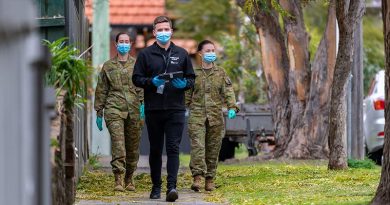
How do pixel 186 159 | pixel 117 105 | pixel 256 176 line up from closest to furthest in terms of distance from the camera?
pixel 117 105 → pixel 256 176 → pixel 186 159

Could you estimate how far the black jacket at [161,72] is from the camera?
41.9ft

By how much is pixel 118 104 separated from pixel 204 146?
1087mm

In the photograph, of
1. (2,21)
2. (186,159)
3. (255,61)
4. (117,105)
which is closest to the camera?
(2,21)

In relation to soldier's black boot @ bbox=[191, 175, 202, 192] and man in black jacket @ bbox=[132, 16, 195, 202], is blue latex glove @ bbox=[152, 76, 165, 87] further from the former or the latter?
soldier's black boot @ bbox=[191, 175, 202, 192]

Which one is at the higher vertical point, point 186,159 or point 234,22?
point 234,22

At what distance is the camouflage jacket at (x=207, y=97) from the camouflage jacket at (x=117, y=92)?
633 millimetres

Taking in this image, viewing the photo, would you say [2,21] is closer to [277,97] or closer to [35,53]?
[35,53]

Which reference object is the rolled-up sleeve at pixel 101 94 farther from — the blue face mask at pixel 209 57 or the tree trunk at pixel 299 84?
the tree trunk at pixel 299 84

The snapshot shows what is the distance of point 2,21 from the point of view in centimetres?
507

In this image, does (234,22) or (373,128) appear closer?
(373,128)

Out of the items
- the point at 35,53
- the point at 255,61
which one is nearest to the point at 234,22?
the point at 255,61

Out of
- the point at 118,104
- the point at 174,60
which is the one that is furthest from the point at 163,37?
the point at 118,104

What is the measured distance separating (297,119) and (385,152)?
37.4 feet

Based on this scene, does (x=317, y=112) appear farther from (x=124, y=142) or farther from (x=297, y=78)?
(x=124, y=142)
